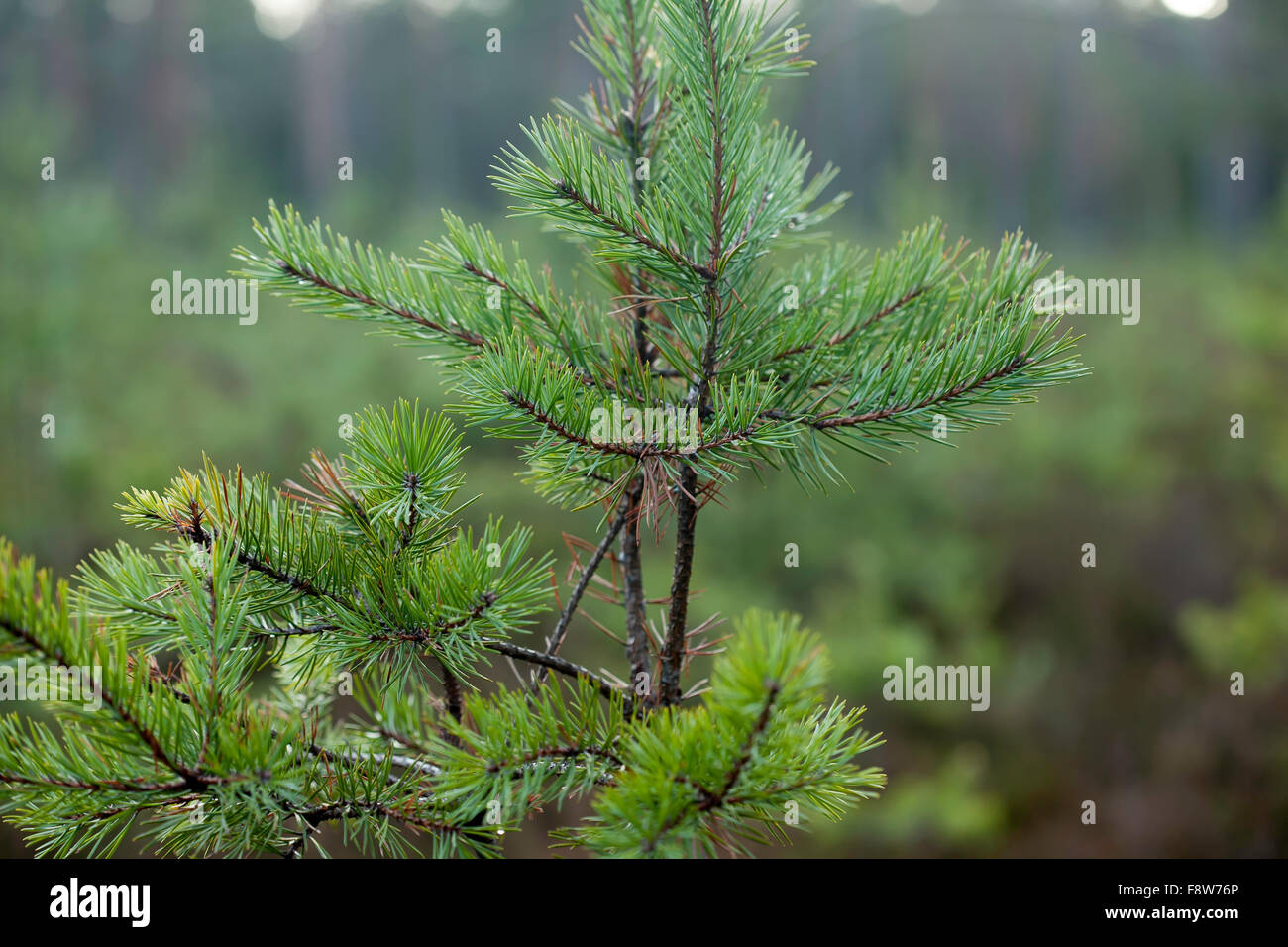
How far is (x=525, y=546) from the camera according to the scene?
741 millimetres

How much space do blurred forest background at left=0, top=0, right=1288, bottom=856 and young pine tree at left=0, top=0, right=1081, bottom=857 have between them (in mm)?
3093

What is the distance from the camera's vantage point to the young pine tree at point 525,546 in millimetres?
588

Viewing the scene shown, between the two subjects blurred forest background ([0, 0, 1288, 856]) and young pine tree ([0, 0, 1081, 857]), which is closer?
young pine tree ([0, 0, 1081, 857])

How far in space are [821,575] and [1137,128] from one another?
6.40m

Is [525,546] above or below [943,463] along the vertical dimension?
below

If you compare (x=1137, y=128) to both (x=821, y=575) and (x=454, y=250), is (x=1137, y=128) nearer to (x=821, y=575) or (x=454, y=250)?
(x=821, y=575)

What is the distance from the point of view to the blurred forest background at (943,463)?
4316mm

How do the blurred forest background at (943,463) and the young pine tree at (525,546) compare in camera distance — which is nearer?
the young pine tree at (525,546)

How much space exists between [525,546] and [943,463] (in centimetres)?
470

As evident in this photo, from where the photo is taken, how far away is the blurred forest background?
4.32 m

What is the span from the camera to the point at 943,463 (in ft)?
16.3

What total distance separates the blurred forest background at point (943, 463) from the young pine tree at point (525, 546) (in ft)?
10.1

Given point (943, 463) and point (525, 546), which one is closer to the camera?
point (525, 546)
